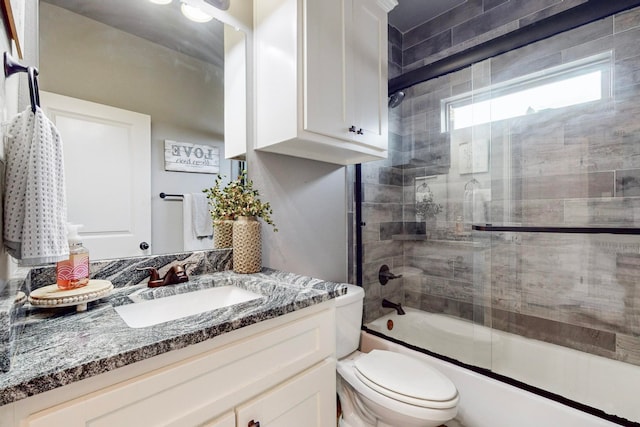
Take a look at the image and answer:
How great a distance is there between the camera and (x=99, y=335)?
2.01ft

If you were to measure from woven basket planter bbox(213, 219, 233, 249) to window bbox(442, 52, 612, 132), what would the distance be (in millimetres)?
1721

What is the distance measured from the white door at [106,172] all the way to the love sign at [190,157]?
0.08m

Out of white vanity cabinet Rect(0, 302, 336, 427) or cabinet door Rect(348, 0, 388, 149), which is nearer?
white vanity cabinet Rect(0, 302, 336, 427)

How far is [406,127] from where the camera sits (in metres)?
2.22

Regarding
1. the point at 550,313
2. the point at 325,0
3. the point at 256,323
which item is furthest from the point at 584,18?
the point at 256,323

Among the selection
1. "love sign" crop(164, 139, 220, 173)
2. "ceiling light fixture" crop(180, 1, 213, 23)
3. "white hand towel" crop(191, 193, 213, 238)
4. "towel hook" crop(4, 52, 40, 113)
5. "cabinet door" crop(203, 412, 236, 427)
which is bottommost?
"cabinet door" crop(203, 412, 236, 427)

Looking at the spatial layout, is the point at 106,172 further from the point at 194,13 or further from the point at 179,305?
the point at 194,13

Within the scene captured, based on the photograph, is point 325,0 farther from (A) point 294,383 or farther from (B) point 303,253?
(A) point 294,383

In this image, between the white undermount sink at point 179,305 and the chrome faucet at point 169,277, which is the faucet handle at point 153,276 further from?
the white undermount sink at point 179,305

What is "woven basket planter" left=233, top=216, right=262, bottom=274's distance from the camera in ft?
4.05

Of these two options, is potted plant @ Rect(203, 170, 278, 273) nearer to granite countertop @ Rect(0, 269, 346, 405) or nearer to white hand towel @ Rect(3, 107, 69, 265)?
granite countertop @ Rect(0, 269, 346, 405)

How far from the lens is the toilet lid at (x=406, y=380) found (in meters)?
1.09

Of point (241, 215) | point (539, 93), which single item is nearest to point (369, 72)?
point (241, 215)

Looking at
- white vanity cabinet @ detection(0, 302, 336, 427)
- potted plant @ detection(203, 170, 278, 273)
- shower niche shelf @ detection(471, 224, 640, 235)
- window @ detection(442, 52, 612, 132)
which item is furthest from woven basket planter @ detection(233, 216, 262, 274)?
window @ detection(442, 52, 612, 132)
